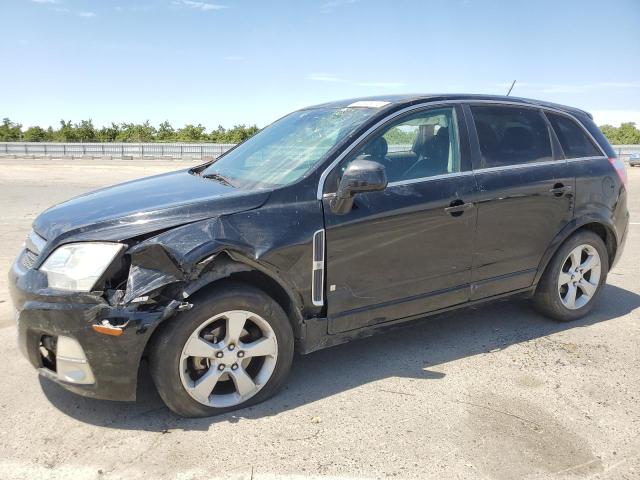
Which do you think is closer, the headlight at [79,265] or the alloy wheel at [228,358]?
the headlight at [79,265]

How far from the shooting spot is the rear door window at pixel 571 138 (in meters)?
4.50

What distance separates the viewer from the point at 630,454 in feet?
9.25

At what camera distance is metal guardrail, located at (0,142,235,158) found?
113 ft

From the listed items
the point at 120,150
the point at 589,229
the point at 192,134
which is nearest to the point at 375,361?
the point at 589,229

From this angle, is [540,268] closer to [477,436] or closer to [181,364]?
[477,436]

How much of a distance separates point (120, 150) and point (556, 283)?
35680 mm

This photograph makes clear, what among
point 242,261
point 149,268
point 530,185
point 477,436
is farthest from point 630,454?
point 149,268

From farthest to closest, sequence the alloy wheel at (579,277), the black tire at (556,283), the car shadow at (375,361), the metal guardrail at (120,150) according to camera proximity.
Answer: the metal guardrail at (120,150) → the alloy wheel at (579,277) → the black tire at (556,283) → the car shadow at (375,361)

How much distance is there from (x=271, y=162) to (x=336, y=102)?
2.98ft

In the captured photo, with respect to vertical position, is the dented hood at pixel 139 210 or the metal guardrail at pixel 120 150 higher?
the metal guardrail at pixel 120 150

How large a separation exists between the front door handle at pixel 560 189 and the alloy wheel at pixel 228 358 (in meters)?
2.56

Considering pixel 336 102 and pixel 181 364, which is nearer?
pixel 181 364

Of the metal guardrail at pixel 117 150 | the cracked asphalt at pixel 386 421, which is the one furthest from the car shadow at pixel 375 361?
the metal guardrail at pixel 117 150

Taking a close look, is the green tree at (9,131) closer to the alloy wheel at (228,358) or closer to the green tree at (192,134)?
the green tree at (192,134)
